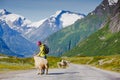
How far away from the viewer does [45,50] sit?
39.5 m

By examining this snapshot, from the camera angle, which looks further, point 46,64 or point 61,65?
point 61,65

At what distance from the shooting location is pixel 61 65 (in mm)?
83750

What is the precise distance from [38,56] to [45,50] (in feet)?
3.35

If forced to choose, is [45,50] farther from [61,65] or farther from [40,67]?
[61,65]

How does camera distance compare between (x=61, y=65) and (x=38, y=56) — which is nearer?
(x=38, y=56)

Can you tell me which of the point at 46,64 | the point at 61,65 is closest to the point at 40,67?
the point at 46,64

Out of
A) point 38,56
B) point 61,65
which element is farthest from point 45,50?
point 61,65

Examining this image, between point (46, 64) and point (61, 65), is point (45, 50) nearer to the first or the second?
point (46, 64)

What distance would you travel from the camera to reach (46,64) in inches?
1540

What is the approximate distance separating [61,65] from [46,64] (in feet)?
147

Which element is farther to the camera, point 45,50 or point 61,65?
point 61,65

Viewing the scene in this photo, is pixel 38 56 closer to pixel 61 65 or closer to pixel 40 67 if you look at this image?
pixel 40 67

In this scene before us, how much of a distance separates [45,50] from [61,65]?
44512 mm

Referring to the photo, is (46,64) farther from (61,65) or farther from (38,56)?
(61,65)
